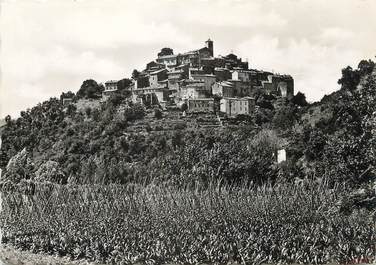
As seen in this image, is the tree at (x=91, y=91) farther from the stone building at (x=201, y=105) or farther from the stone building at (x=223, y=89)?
the stone building at (x=223, y=89)

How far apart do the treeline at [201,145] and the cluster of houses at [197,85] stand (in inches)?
29.1

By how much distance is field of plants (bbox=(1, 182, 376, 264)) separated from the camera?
936 centimetres

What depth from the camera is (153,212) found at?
33.2ft

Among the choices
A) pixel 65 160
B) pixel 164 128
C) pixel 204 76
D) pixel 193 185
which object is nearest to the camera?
pixel 193 185

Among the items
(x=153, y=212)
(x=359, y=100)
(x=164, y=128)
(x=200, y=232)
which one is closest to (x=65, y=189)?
(x=153, y=212)

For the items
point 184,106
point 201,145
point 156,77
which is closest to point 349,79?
point 201,145

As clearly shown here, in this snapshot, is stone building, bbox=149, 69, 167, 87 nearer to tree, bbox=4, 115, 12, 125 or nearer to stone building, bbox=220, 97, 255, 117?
stone building, bbox=220, 97, 255, 117

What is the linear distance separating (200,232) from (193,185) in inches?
121

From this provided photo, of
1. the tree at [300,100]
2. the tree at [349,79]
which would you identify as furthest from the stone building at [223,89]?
the tree at [349,79]

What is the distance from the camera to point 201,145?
14.8m

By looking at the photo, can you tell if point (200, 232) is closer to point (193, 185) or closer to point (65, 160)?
point (193, 185)

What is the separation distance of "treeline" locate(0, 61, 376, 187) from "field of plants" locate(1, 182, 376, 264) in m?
1.43

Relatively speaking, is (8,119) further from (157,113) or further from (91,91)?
(157,113)

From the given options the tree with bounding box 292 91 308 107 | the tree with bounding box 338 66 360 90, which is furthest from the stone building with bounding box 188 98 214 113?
the tree with bounding box 338 66 360 90
